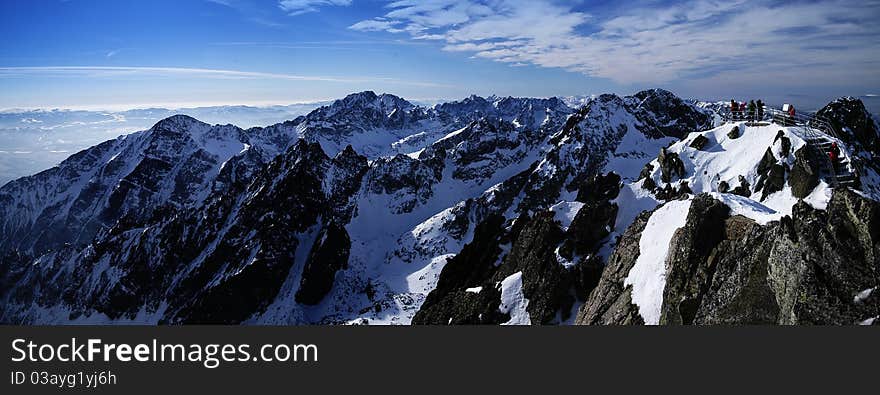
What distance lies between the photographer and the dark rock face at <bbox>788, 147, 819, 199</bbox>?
123 ft

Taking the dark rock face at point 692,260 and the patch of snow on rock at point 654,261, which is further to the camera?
the patch of snow on rock at point 654,261

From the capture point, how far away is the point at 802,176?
38531 mm

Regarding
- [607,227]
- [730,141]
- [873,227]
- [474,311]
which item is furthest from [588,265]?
[730,141]

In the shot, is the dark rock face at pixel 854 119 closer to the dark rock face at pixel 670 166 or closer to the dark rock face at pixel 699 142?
the dark rock face at pixel 699 142

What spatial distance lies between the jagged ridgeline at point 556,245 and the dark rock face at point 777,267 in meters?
0.07

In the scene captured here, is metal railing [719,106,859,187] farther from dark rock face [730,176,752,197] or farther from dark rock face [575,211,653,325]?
dark rock face [575,211,653,325]

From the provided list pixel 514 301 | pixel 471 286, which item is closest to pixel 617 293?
pixel 514 301

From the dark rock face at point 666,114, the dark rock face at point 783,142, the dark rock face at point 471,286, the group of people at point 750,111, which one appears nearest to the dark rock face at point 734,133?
the group of people at point 750,111

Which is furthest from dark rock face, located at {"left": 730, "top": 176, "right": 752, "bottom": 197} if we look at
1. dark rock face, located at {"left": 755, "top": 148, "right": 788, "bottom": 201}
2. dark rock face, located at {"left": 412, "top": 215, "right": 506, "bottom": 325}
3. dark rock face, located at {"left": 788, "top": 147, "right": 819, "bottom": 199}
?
dark rock face, located at {"left": 412, "top": 215, "right": 506, "bottom": 325}

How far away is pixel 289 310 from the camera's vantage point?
110500mm

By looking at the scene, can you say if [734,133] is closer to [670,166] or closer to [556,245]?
[670,166]

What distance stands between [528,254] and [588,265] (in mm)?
8554

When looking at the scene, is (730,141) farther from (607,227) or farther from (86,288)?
(86,288)

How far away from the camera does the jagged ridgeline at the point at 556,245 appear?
21.1 meters
